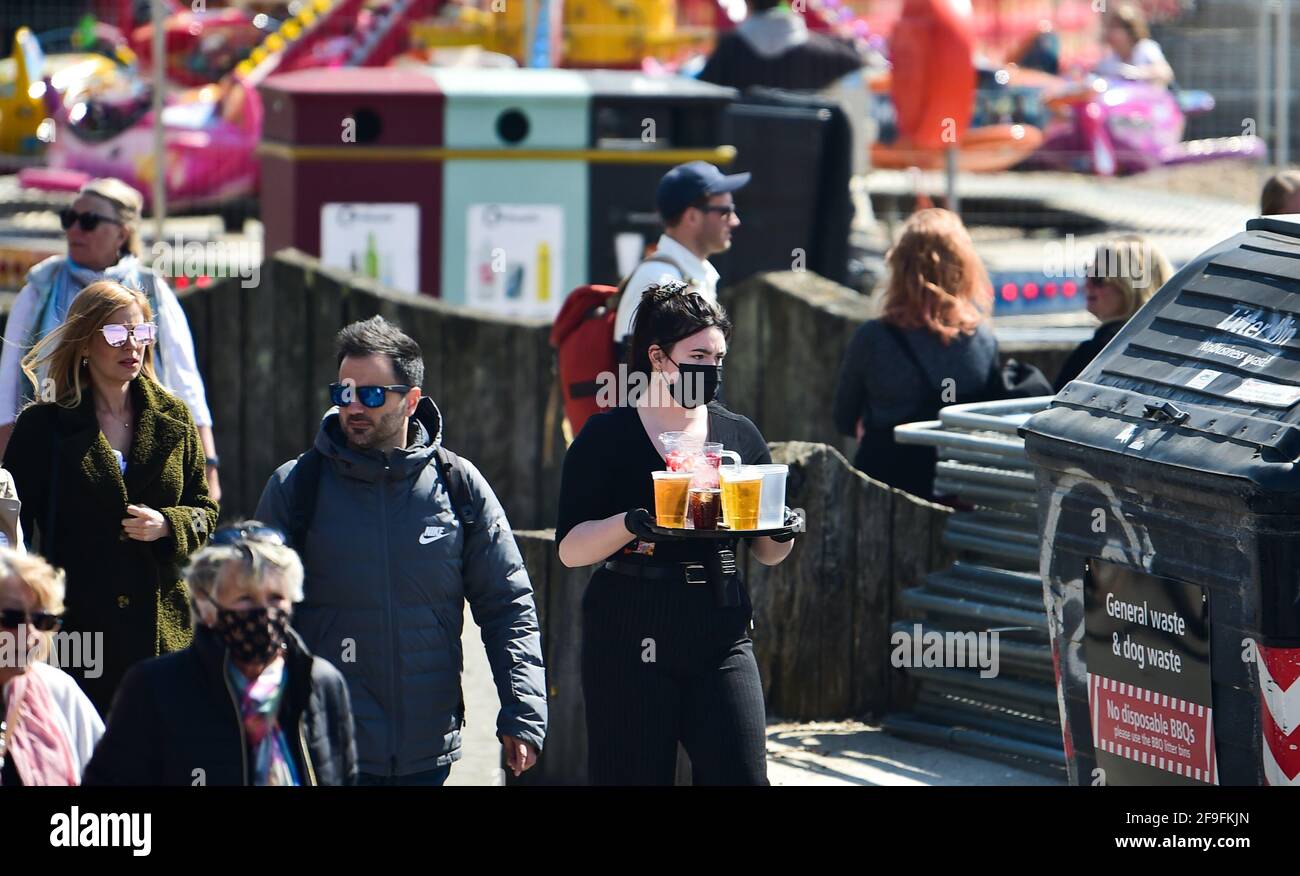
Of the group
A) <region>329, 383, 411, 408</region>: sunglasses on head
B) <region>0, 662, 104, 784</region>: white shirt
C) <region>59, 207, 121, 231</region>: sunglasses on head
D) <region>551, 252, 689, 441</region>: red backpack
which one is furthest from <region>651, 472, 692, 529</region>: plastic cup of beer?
<region>59, 207, 121, 231</region>: sunglasses on head

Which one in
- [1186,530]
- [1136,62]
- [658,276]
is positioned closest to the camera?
[1186,530]

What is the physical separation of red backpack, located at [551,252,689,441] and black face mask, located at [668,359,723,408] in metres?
1.90

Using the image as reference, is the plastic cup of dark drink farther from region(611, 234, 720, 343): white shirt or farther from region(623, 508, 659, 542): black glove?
region(611, 234, 720, 343): white shirt

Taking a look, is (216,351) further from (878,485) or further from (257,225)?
(257,225)

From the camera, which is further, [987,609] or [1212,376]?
[987,609]

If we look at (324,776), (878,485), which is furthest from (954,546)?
(324,776)

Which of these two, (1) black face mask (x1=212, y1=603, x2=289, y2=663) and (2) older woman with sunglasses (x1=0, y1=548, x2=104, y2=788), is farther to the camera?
(2) older woman with sunglasses (x1=0, y1=548, x2=104, y2=788)

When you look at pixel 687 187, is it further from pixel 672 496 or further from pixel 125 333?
pixel 672 496

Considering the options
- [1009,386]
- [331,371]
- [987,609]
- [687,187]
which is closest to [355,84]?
[331,371]

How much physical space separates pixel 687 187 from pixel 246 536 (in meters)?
3.12

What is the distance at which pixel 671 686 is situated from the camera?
4980 mm

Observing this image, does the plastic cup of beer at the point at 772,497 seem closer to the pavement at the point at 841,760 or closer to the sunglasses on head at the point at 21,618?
the sunglasses on head at the point at 21,618

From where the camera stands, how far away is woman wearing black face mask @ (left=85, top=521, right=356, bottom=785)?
13.0 ft
